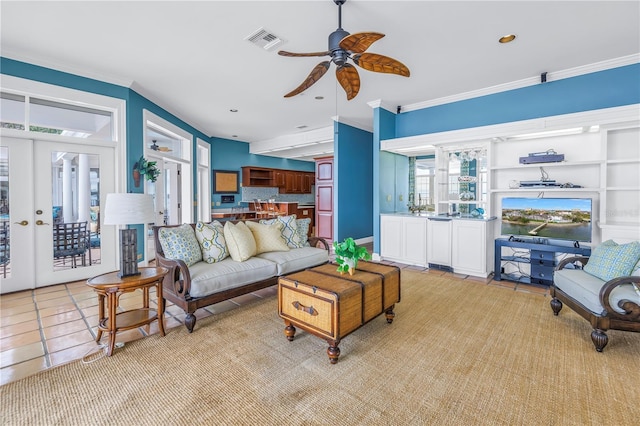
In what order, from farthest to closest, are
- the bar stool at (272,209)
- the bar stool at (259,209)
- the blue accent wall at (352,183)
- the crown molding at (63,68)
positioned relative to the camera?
the bar stool at (259,209) → the bar stool at (272,209) → the blue accent wall at (352,183) → the crown molding at (63,68)

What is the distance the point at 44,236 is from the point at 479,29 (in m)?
5.72

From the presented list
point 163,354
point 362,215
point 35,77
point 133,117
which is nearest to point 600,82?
point 362,215

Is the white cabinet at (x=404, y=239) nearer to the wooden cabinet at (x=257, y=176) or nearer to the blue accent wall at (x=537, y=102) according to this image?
the blue accent wall at (x=537, y=102)

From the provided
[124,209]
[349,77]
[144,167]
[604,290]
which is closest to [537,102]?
[604,290]

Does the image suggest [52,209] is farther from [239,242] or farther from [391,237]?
[391,237]

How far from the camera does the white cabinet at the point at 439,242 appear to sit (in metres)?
4.72

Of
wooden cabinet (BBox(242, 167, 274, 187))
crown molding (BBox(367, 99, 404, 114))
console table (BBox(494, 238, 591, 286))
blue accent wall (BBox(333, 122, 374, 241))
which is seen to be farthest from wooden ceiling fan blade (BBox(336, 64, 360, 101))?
wooden cabinet (BBox(242, 167, 274, 187))

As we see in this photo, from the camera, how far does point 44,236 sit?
154 inches

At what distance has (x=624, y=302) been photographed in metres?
2.25

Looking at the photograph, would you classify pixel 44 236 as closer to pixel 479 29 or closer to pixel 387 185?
pixel 387 185

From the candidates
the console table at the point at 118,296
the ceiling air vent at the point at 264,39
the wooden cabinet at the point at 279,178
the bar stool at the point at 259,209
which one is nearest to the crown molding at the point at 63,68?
the ceiling air vent at the point at 264,39

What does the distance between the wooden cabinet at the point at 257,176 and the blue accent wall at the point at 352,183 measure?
3612mm

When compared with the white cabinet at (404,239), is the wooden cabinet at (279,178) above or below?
above

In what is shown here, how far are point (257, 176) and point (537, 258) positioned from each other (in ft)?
24.4
